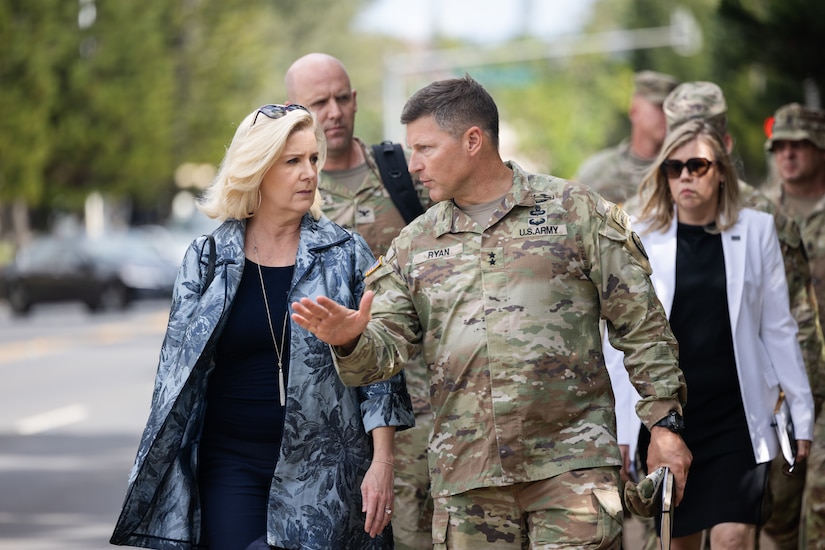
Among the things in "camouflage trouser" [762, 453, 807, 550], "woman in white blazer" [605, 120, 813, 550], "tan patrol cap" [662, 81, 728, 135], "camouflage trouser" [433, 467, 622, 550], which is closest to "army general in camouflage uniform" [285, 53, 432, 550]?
"woman in white blazer" [605, 120, 813, 550]

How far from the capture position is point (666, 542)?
4.57 metres

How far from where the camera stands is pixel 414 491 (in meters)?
5.98

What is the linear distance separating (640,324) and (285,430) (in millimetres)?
1133

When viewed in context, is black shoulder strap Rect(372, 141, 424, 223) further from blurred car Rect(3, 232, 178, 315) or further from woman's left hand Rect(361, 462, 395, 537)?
blurred car Rect(3, 232, 178, 315)

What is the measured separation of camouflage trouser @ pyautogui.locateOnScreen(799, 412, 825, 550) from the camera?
6.32 m

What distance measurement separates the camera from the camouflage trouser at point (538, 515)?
449 cm

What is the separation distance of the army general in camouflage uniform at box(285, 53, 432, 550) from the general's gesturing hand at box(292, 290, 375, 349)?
5.66 ft

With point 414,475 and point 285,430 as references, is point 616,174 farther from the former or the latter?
point 285,430

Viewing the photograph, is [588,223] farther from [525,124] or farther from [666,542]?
[525,124]

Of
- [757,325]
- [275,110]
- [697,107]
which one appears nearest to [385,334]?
[275,110]

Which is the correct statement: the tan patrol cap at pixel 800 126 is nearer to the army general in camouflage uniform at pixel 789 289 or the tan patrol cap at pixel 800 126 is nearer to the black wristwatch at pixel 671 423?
the army general in camouflage uniform at pixel 789 289

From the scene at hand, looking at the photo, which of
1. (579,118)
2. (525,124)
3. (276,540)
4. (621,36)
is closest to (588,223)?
(276,540)

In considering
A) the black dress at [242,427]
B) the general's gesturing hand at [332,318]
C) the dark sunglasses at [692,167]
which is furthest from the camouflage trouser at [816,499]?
the general's gesturing hand at [332,318]

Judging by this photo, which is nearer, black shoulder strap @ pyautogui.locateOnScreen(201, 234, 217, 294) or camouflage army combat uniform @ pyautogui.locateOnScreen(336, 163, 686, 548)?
camouflage army combat uniform @ pyautogui.locateOnScreen(336, 163, 686, 548)
